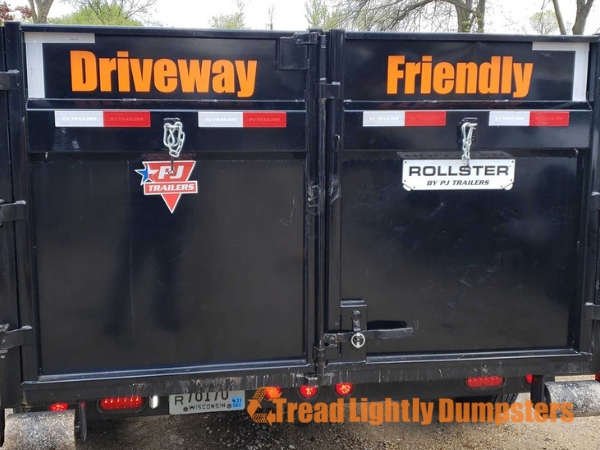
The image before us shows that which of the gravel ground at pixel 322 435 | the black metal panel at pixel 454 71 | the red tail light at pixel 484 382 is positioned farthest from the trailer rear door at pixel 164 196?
the gravel ground at pixel 322 435

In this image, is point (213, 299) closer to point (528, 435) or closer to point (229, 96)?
point (229, 96)

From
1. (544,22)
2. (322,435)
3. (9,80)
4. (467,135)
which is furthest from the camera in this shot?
(544,22)

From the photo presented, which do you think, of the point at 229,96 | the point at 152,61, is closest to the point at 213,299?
the point at 229,96

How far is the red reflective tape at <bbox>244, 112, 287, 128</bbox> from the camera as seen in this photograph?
7.67ft

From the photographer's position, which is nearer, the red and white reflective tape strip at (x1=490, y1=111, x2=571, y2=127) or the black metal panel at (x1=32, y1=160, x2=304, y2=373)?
the black metal panel at (x1=32, y1=160, x2=304, y2=373)

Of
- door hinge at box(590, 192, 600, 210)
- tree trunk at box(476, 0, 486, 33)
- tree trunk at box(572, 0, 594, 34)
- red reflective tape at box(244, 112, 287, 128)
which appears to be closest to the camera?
red reflective tape at box(244, 112, 287, 128)

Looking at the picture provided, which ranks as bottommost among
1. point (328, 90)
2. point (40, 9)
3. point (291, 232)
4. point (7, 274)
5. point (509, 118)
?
point (7, 274)

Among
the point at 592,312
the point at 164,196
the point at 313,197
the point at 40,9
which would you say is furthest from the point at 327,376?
the point at 40,9

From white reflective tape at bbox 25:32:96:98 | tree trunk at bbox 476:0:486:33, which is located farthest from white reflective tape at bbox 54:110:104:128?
tree trunk at bbox 476:0:486:33

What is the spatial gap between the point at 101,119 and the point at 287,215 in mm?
870

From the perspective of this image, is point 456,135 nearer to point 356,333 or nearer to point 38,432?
point 356,333

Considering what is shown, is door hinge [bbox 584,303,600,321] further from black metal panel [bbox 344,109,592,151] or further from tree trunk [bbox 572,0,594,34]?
Answer: tree trunk [bbox 572,0,594,34]

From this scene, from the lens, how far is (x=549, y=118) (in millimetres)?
2510

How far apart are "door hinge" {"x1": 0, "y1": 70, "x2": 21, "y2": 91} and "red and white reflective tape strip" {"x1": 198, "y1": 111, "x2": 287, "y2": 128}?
71cm
